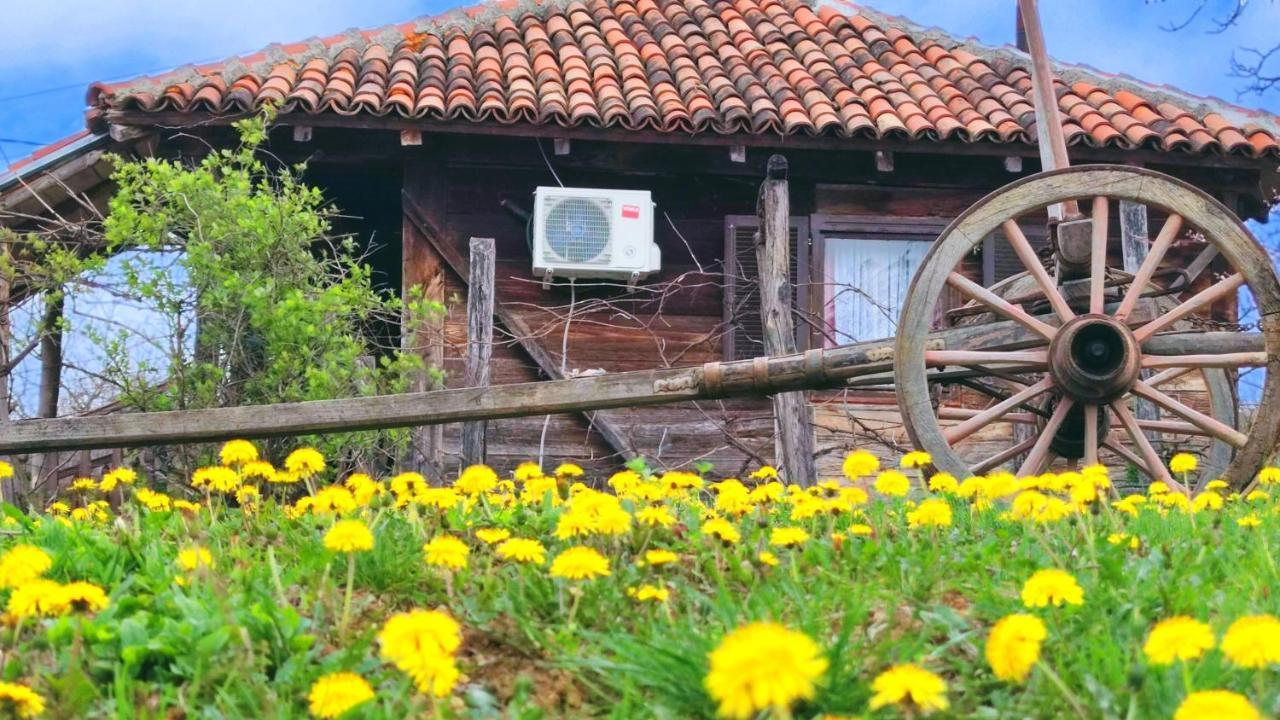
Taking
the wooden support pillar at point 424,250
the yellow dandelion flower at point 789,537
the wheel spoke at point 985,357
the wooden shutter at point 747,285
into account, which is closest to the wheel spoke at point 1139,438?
the wheel spoke at point 985,357

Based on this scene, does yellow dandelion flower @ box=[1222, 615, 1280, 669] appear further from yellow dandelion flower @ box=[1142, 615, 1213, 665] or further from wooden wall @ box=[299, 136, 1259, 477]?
wooden wall @ box=[299, 136, 1259, 477]

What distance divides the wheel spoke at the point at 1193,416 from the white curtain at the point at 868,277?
424 cm

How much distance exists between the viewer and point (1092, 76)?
31.4ft

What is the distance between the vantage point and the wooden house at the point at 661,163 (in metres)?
7.53

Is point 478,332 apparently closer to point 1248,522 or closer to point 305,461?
point 305,461

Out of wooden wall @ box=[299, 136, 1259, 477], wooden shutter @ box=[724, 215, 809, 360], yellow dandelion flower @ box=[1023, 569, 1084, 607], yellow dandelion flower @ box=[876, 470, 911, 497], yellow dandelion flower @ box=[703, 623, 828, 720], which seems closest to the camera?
yellow dandelion flower @ box=[703, 623, 828, 720]

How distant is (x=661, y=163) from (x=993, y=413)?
174 inches

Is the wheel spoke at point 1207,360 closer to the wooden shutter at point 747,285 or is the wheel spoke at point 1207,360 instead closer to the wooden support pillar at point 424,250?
the wooden shutter at point 747,285

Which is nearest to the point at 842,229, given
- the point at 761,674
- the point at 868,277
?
the point at 868,277

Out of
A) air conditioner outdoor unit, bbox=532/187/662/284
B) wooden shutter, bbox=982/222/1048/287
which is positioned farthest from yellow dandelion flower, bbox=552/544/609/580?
wooden shutter, bbox=982/222/1048/287

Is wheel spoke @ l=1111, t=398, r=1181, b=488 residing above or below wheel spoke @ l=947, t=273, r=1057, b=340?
below

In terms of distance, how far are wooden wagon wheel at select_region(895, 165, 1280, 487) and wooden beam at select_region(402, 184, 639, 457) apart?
391cm

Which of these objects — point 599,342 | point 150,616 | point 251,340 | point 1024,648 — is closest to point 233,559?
point 150,616

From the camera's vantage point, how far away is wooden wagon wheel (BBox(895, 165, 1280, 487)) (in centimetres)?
399
